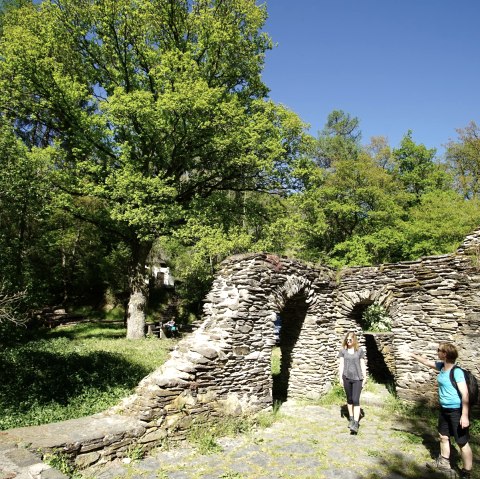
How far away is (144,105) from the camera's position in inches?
551

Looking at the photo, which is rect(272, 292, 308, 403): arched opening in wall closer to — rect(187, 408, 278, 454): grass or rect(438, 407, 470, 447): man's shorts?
rect(187, 408, 278, 454): grass

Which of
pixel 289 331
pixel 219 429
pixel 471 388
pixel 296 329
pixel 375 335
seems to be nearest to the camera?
pixel 471 388

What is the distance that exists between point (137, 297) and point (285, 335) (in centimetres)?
870

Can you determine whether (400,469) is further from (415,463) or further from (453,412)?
(453,412)

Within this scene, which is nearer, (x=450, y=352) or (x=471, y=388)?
(x=471, y=388)

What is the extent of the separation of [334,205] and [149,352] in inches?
554

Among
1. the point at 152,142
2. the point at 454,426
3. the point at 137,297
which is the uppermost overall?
the point at 152,142

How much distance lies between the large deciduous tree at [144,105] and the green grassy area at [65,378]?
3871 millimetres

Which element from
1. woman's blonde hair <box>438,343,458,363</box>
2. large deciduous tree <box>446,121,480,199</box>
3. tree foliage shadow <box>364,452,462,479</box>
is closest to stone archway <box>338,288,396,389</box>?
tree foliage shadow <box>364,452,462,479</box>

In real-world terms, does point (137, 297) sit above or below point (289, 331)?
above

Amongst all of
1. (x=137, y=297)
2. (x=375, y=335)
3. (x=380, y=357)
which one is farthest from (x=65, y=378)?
(x=380, y=357)

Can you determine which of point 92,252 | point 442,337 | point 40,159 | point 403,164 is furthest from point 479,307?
point 92,252

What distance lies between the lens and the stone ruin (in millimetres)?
6094

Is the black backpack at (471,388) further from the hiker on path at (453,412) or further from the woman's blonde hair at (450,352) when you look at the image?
the woman's blonde hair at (450,352)
